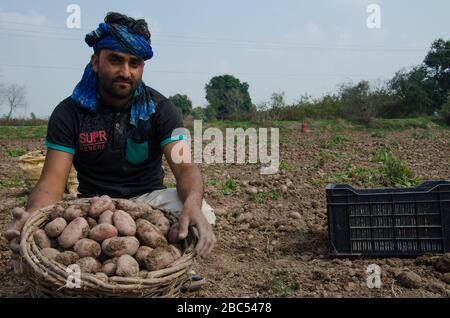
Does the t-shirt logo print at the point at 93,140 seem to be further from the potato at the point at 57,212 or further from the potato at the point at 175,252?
the potato at the point at 175,252

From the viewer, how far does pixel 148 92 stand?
2922 millimetres

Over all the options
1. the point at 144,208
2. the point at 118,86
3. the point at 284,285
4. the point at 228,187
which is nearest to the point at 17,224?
the point at 144,208

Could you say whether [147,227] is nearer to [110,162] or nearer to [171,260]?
[171,260]

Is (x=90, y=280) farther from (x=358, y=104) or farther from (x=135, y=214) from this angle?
(x=358, y=104)

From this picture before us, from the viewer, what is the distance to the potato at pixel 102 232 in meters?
2.26

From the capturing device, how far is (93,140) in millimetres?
2785

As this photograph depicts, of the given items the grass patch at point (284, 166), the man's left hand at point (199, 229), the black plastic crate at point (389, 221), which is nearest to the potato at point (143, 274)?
the man's left hand at point (199, 229)

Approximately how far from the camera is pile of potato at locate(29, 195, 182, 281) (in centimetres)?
211

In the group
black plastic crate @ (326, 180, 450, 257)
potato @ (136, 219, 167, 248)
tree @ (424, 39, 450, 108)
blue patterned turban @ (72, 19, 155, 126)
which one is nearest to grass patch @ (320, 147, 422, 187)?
black plastic crate @ (326, 180, 450, 257)

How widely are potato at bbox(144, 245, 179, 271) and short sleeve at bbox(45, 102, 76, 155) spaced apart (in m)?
0.93

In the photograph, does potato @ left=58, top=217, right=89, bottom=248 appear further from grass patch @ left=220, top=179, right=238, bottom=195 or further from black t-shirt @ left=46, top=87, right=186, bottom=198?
grass patch @ left=220, top=179, right=238, bottom=195

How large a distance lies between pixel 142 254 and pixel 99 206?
369 millimetres

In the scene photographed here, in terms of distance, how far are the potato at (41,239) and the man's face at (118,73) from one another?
Result: 2.92ft

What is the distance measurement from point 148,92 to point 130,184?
558 mm
